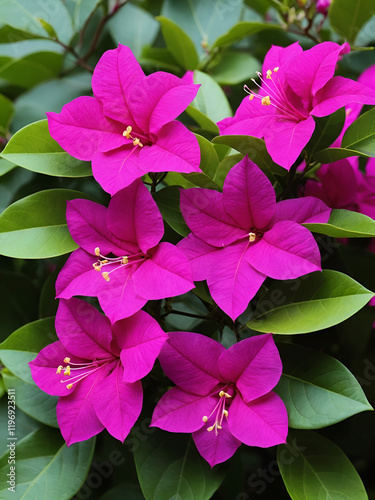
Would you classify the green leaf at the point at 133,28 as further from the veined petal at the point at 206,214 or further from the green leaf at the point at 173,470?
the green leaf at the point at 173,470

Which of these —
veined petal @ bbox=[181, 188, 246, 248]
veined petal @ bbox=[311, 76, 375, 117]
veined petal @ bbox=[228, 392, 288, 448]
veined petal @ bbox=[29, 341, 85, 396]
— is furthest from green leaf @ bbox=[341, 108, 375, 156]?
veined petal @ bbox=[29, 341, 85, 396]

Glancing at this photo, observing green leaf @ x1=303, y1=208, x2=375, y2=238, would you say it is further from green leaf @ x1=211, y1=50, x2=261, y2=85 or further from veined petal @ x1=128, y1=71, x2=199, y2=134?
green leaf @ x1=211, y1=50, x2=261, y2=85

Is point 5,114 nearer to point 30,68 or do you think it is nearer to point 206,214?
point 30,68

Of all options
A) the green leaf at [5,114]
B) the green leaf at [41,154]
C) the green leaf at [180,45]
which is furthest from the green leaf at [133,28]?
the green leaf at [41,154]

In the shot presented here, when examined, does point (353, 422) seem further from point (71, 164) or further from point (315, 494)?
point (71, 164)

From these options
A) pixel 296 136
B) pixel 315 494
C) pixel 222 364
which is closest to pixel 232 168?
pixel 296 136

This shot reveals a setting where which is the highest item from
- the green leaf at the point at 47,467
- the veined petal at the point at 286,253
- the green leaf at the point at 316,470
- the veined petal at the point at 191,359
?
the veined petal at the point at 286,253

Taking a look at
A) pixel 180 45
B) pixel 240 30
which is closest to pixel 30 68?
pixel 180 45
